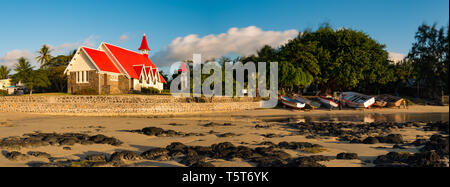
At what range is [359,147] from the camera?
10.5 meters

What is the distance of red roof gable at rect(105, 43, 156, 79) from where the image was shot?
39503mm

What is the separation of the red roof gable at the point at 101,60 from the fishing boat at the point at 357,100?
30.9 metres

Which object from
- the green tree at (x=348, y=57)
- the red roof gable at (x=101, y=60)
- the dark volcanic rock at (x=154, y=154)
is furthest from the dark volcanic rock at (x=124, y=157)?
the green tree at (x=348, y=57)

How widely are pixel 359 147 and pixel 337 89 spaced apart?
144 ft

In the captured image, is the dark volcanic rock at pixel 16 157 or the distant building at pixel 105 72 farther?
the distant building at pixel 105 72

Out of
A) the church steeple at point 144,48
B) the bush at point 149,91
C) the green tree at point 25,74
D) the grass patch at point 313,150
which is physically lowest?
the grass patch at point 313,150

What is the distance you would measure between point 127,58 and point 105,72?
8.84 metres

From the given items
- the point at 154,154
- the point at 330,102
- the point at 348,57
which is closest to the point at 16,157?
the point at 154,154

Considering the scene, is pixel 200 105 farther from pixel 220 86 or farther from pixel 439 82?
pixel 439 82

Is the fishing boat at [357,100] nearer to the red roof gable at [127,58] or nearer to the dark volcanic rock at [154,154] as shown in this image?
the red roof gable at [127,58]

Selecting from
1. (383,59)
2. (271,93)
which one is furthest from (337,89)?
(271,93)

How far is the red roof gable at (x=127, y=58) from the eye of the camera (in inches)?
1555

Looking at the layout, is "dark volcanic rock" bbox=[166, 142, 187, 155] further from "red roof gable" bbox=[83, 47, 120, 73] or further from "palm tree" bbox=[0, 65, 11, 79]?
"palm tree" bbox=[0, 65, 11, 79]

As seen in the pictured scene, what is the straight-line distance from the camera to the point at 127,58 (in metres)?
43.8
